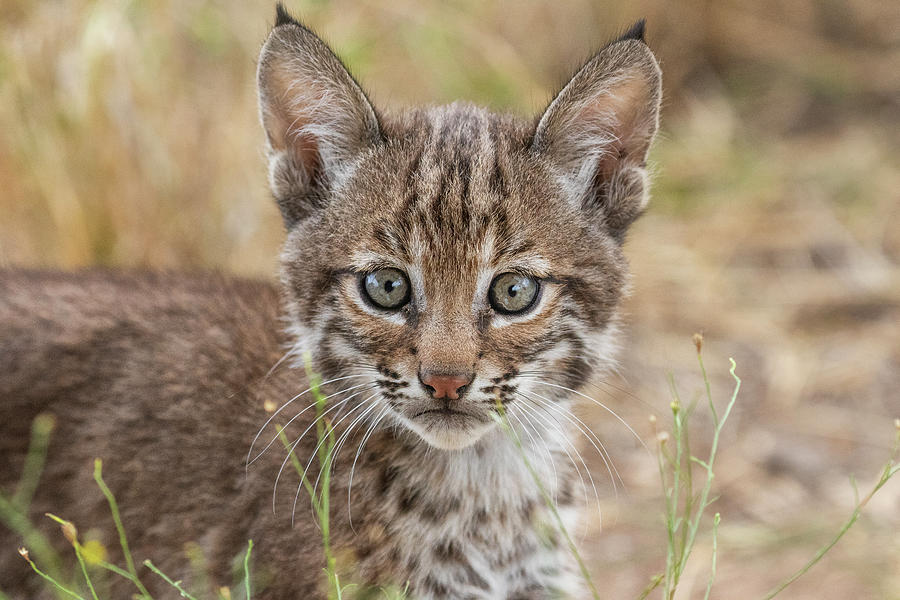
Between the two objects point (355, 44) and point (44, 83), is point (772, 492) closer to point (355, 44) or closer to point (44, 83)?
point (355, 44)

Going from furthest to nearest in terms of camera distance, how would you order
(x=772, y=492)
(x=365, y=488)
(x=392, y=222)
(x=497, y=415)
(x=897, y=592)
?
(x=772, y=492) → (x=897, y=592) → (x=365, y=488) → (x=392, y=222) → (x=497, y=415)

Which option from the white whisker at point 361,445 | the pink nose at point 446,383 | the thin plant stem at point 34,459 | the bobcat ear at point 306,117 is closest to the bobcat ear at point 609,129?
the bobcat ear at point 306,117

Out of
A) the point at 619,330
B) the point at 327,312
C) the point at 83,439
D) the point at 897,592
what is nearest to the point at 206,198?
the point at 83,439

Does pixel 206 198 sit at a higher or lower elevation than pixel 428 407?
higher

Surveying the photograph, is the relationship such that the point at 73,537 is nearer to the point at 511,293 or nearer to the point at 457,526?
the point at 457,526

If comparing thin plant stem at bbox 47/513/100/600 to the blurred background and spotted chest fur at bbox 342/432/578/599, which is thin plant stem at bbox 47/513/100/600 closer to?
spotted chest fur at bbox 342/432/578/599

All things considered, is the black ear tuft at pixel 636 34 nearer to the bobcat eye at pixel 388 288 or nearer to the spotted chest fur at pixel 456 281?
the spotted chest fur at pixel 456 281

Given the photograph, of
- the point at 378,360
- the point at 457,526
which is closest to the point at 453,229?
the point at 378,360
